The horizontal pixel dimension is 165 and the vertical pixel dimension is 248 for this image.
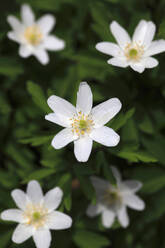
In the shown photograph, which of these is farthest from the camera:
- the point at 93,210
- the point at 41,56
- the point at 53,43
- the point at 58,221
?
the point at 53,43

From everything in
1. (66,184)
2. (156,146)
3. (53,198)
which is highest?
(156,146)

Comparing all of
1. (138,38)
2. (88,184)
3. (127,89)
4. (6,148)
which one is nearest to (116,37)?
(138,38)

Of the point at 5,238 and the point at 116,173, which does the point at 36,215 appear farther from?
the point at 116,173

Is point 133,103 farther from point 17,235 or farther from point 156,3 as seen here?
point 17,235

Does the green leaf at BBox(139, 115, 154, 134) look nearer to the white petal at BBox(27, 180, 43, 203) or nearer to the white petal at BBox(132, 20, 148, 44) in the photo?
the white petal at BBox(132, 20, 148, 44)

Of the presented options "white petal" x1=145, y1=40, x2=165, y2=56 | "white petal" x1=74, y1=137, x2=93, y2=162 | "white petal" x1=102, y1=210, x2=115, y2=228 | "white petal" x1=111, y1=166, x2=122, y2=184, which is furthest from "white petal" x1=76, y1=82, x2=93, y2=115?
"white petal" x1=102, y1=210, x2=115, y2=228

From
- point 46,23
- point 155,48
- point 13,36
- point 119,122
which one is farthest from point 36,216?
point 46,23
